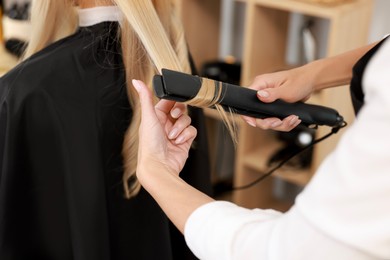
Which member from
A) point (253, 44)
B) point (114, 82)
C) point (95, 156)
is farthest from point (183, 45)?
point (253, 44)

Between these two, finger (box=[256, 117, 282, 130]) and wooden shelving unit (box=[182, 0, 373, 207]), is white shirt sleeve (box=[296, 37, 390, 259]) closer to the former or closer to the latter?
finger (box=[256, 117, 282, 130])

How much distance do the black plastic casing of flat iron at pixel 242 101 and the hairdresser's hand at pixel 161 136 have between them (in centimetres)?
7

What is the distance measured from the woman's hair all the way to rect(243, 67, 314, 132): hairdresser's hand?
171 millimetres

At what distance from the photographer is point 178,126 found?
3.24 feet

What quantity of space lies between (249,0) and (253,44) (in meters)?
0.15

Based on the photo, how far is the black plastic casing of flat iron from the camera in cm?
85

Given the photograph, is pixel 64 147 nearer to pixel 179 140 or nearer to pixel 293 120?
pixel 179 140

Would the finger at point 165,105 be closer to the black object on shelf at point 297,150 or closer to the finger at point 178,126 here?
the finger at point 178,126

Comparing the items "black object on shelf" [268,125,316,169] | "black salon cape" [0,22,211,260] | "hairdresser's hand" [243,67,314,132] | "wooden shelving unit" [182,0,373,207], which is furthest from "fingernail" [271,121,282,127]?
"black object on shelf" [268,125,316,169]

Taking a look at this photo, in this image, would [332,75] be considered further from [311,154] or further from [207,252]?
[311,154]

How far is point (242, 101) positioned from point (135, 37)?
306 millimetres

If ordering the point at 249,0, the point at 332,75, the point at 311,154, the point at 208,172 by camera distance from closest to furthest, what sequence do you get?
the point at 332,75 → the point at 208,172 → the point at 249,0 → the point at 311,154

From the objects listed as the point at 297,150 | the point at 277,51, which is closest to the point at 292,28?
the point at 277,51

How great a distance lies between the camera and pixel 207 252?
0.76m
